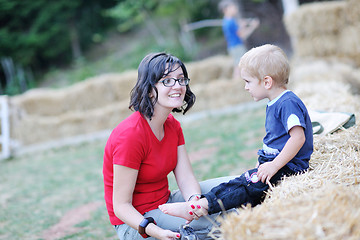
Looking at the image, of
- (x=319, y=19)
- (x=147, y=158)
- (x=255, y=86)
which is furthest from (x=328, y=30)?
(x=147, y=158)

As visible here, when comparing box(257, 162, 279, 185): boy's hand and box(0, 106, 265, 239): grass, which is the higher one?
box(257, 162, 279, 185): boy's hand

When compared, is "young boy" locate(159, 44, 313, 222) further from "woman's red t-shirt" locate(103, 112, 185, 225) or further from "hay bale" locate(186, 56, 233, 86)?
"hay bale" locate(186, 56, 233, 86)

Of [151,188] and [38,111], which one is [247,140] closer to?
[151,188]

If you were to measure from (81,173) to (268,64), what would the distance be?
4.22 meters

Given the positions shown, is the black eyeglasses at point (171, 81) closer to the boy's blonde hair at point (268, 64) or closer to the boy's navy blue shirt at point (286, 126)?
the boy's blonde hair at point (268, 64)

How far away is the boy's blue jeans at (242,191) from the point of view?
2020 mm

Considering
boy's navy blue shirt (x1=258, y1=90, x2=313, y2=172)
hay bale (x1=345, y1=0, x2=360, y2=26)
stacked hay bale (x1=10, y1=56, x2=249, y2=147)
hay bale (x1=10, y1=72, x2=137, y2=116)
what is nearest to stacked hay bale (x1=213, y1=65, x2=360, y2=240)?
boy's navy blue shirt (x1=258, y1=90, x2=313, y2=172)

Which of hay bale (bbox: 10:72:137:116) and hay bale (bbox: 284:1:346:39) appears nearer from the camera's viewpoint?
hay bale (bbox: 284:1:346:39)

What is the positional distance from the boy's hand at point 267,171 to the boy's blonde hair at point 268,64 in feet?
1.66

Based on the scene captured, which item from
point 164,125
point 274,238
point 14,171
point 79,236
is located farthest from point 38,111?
point 274,238

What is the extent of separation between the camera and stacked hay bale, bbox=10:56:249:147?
842 centimetres

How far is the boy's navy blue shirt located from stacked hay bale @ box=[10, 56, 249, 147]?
247 inches

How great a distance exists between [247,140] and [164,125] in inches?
126

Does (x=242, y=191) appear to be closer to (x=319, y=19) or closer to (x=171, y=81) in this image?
(x=171, y=81)
